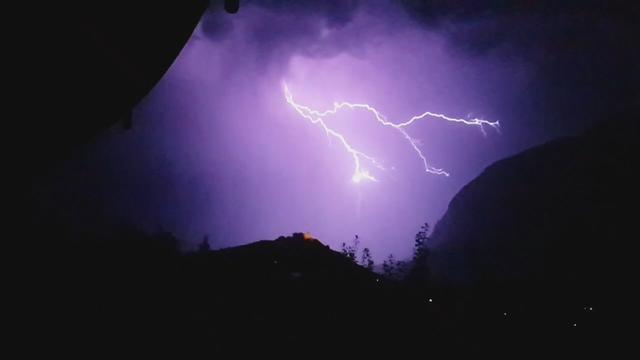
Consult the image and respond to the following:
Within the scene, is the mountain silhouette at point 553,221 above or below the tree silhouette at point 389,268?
above

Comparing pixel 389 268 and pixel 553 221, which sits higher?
pixel 553 221

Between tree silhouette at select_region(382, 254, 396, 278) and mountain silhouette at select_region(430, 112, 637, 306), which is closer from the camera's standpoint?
mountain silhouette at select_region(430, 112, 637, 306)

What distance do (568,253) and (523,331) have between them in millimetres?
29567

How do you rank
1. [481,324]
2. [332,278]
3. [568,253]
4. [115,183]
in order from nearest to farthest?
1. [332,278]
2. [481,324]
3. [568,253]
4. [115,183]

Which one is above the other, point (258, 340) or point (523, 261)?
point (523, 261)

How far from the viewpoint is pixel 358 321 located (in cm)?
1204

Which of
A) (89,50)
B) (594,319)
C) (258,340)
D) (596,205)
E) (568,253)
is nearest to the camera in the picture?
(89,50)

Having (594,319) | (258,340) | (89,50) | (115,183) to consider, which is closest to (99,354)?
(258,340)

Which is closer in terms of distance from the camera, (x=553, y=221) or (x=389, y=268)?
(x=389, y=268)

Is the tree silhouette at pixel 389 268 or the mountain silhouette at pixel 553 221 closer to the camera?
the mountain silhouette at pixel 553 221

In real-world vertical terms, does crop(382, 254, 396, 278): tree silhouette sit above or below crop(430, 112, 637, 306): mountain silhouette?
below

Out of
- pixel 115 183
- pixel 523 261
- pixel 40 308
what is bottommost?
pixel 40 308

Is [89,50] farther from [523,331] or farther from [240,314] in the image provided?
[523,331]

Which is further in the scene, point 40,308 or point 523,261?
point 523,261
